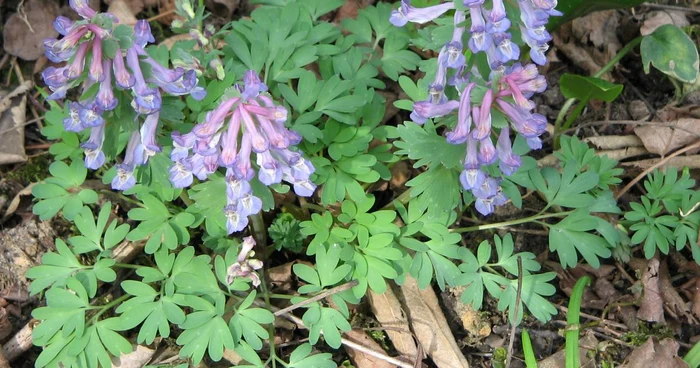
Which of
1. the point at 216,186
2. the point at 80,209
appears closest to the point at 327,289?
the point at 216,186

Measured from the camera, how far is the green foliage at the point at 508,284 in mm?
3635

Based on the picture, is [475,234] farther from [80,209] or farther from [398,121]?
[80,209]

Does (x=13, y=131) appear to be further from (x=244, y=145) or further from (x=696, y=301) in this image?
(x=696, y=301)

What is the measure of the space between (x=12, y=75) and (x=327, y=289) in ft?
10.3

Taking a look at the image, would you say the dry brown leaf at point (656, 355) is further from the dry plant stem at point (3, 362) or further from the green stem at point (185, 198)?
the dry plant stem at point (3, 362)

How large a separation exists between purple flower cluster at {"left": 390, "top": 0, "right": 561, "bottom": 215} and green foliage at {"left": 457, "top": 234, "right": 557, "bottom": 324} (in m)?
0.67

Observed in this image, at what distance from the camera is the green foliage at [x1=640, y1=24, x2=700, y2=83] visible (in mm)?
4609

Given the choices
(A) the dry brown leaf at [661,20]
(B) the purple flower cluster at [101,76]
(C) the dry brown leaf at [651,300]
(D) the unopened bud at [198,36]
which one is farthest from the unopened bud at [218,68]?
(A) the dry brown leaf at [661,20]

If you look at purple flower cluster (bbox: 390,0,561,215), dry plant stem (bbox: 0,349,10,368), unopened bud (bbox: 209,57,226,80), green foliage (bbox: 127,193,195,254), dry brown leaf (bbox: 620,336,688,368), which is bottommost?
dry brown leaf (bbox: 620,336,688,368)

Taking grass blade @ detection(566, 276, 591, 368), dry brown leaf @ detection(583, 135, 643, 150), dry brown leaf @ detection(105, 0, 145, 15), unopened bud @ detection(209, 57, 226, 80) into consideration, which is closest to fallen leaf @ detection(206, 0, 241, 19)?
dry brown leaf @ detection(105, 0, 145, 15)

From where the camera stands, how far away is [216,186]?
3.49 m

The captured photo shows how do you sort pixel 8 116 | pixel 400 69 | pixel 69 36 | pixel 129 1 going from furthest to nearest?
1. pixel 129 1
2. pixel 8 116
3. pixel 400 69
4. pixel 69 36

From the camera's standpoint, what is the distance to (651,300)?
4.13 m

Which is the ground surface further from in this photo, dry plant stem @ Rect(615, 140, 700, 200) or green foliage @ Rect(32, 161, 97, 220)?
green foliage @ Rect(32, 161, 97, 220)
